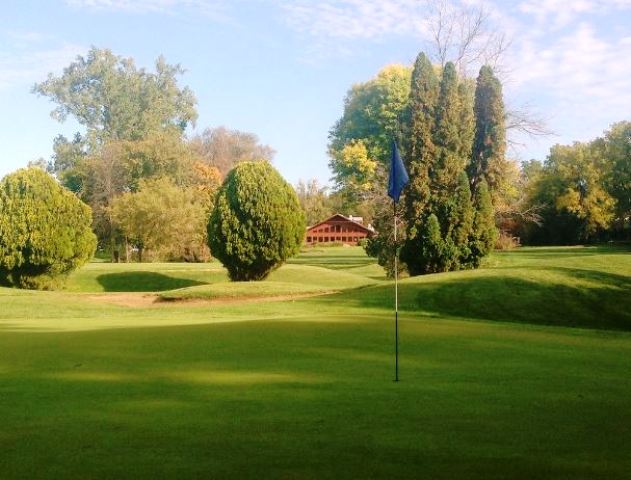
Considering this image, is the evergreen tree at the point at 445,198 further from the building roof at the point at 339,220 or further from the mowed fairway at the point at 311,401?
the building roof at the point at 339,220

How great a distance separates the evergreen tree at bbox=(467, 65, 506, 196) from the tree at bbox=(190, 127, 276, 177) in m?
58.1

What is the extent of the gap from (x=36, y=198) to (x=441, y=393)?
30298 millimetres

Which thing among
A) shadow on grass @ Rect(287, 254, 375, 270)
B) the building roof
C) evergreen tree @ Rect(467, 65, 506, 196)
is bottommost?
shadow on grass @ Rect(287, 254, 375, 270)

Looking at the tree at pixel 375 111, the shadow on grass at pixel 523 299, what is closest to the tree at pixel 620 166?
the tree at pixel 375 111

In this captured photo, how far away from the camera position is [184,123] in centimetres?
8681

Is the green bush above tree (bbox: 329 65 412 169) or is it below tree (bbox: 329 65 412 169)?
below

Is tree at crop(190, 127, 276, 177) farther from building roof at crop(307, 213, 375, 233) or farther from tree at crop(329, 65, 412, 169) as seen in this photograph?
tree at crop(329, 65, 412, 169)

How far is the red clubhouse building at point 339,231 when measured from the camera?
97.8m

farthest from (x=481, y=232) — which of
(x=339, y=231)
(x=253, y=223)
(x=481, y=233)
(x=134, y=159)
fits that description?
(x=339, y=231)

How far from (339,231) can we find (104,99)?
Answer: 3630 cm

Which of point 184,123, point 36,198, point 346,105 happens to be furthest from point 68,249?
point 184,123

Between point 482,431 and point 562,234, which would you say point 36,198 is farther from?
point 562,234

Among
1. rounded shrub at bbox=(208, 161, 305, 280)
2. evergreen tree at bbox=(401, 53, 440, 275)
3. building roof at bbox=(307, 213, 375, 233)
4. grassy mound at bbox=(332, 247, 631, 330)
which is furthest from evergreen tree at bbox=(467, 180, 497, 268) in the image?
building roof at bbox=(307, 213, 375, 233)

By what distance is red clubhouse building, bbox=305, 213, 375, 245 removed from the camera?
97.8 m
